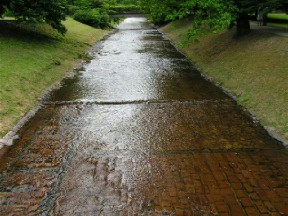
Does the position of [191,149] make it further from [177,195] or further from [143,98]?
[143,98]

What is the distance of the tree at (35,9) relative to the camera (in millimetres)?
15320

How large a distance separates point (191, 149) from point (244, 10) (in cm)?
887

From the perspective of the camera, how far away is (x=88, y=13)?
105ft

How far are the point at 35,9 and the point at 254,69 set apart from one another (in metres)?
11.0

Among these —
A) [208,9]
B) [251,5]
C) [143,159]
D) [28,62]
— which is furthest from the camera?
[251,5]

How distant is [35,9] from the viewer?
15.8 metres

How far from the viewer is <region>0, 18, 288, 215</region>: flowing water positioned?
4902mm

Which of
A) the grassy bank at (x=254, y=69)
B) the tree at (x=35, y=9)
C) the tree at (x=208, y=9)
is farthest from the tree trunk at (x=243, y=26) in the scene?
the tree at (x=35, y=9)

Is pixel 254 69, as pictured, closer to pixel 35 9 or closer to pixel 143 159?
pixel 143 159

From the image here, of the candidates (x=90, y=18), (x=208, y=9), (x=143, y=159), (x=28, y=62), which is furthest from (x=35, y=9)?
(x=90, y=18)

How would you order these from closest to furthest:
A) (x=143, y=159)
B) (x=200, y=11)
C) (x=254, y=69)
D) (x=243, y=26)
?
(x=143, y=159)
(x=254, y=69)
(x=200, y=11)
(x=243, y=26)

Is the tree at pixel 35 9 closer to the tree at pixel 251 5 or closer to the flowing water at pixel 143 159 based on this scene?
the flowing water at pixel 143 159

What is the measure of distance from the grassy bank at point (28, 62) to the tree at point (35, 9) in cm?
112

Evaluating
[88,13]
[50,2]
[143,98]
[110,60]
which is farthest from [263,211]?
[88,13]
